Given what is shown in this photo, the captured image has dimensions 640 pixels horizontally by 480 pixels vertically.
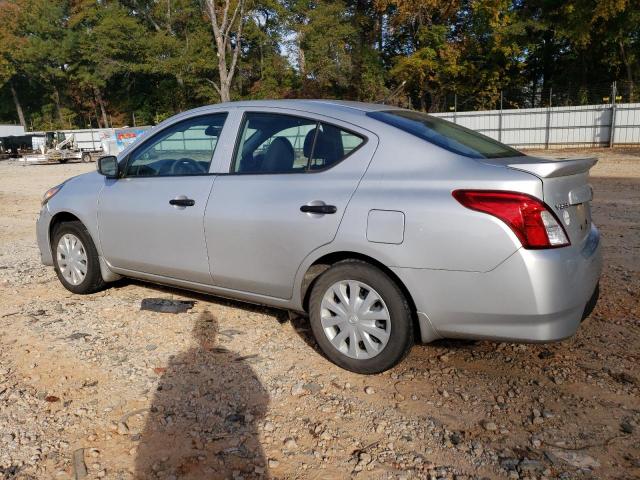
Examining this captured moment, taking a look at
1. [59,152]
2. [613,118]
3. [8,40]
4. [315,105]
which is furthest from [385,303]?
[8,40]

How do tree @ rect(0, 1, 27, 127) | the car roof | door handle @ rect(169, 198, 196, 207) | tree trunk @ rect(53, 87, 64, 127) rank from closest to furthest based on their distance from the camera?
the car roof → door handle @ rect(169, 198, 196, 207) → tree @ rect(0, 1, 27, 127) → tree trunk @ rect(53, 87, 64, 127)

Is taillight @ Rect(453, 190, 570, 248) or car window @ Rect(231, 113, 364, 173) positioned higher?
car window @ Rect(231, 113, 364, 173)

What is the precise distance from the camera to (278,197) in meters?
3.56

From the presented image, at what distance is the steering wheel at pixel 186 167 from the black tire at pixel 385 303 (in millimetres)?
1327

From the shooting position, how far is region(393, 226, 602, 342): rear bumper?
2.78m

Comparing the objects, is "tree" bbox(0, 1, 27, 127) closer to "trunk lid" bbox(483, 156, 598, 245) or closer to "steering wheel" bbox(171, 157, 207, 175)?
"steering wheel" bbox(171, 157, 207, 175)

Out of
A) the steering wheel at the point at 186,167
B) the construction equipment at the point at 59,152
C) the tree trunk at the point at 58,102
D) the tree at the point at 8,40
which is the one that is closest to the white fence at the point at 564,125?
the construction equipment at the point at 59,152

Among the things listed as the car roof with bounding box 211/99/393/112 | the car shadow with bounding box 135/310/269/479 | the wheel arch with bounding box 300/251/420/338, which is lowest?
the car shadow with bounding box 135/310/269/479

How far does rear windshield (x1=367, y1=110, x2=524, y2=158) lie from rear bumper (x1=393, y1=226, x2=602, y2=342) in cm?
75

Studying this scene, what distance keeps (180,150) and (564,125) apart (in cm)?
2647

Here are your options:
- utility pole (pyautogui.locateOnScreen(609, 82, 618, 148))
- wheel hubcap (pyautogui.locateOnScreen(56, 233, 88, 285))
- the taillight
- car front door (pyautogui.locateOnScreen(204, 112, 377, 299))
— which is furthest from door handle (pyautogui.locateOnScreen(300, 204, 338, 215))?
utility pole (pyautogui.locateOnScreen(609, 82, 618, 148))

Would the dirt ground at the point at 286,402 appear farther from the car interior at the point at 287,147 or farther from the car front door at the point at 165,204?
the car interior at the point at 287,147

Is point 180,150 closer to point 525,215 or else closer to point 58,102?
point 525,215

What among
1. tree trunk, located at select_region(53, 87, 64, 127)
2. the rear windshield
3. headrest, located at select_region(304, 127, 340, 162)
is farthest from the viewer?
tree trunk, located at select_region(53, 87, 64, 127)
